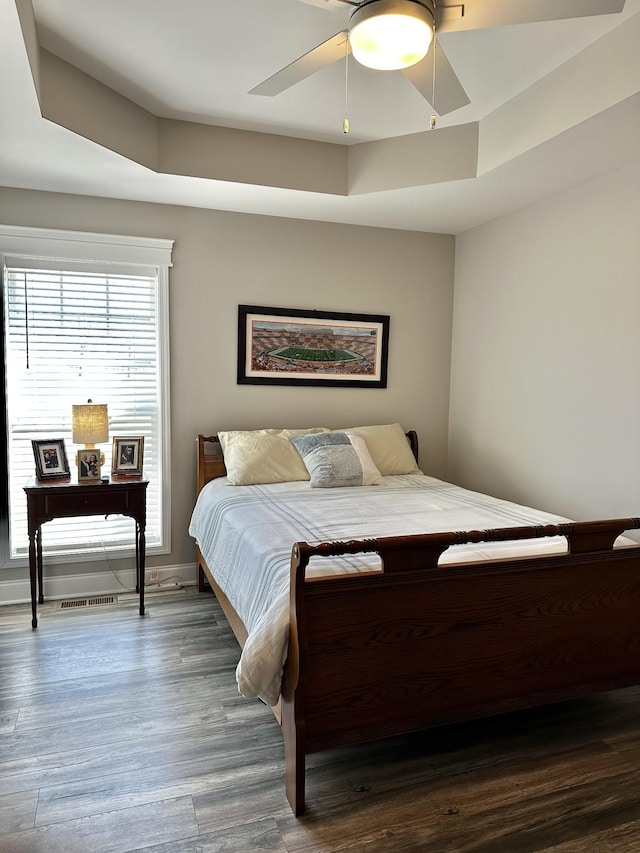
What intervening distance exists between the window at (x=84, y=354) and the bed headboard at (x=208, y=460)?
8.7 inches

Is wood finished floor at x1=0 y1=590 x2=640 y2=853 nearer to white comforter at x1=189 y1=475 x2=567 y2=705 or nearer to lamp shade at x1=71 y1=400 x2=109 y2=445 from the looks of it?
white comforter at x1=189 y1=475 x2=567 y2=705

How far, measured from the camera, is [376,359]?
431cm

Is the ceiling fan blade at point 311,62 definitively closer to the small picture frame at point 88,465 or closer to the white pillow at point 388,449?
the small picture frame at point 88,465

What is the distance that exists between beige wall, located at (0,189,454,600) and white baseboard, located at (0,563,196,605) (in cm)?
5

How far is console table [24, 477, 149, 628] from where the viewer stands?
3221mm

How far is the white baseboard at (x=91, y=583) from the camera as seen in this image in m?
3.57

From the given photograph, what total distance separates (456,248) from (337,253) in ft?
3.23

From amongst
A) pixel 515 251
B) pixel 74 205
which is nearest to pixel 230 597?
pixel 74 205

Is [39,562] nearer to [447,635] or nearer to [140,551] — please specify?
[140,551]

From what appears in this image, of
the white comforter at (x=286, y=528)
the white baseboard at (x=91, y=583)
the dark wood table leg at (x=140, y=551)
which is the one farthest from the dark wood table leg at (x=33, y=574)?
the white comforter at (x=286, y=528)

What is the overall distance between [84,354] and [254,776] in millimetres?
2641

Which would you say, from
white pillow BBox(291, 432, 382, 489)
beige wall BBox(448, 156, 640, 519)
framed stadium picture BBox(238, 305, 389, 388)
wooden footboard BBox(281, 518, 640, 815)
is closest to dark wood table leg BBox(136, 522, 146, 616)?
white pillow BBox(291, 432, 382, 489)

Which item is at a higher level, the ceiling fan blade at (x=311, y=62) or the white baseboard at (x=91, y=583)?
the ceiling fan blade at (x=311, y=62)

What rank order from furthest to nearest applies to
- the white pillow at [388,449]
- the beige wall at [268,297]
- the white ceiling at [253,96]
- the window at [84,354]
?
the white pillow at [388,449]
the beige wall at [268,297]
the window at [84,354]
the white ceiling at [253,96]
